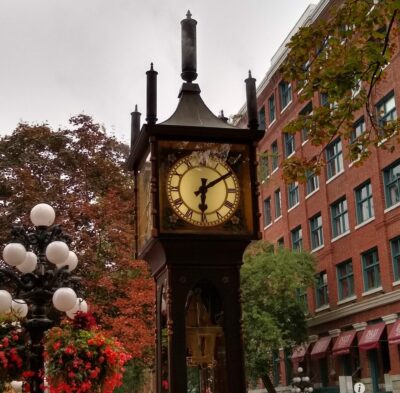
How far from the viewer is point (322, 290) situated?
34219mm

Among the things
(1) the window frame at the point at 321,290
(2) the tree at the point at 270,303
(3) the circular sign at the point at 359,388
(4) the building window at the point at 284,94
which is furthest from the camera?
(4) the building window at the point at 284,94

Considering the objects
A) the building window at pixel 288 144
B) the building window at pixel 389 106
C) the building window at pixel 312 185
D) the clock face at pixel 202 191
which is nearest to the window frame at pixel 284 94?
the building window at pixel 288 144

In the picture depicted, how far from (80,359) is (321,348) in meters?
24.8

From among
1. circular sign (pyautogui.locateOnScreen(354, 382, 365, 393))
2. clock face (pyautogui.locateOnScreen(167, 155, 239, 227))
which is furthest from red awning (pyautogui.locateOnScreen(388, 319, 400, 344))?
clock face (pyautogui.locateOnScreen(167, 155, 239, 227))

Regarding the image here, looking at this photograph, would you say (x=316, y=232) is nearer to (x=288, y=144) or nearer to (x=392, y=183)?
(x=288, y=144)

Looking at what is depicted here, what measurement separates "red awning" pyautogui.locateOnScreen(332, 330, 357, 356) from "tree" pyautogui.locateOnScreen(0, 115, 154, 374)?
924cm

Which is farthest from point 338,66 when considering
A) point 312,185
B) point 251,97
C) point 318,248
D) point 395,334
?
point 312,185

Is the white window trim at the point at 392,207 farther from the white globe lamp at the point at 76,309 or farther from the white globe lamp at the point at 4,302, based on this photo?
the white globe lamp at the point at 4,302

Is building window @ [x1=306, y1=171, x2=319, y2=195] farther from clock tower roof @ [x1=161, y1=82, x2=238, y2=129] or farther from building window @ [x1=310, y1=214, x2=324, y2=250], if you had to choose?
clock tower roof @ [x1=161, y1=82, x2=238, y2=129]

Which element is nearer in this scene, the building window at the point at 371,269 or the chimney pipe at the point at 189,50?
the chimney pipe at the point at 189,50

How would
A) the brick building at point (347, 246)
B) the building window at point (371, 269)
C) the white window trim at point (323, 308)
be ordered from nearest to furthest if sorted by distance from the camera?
the brick building at point (347, 246) < the building window at point (371, 269) < the white window trim at point (323, 308)

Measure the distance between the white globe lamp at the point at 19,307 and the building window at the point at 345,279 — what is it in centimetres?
2233

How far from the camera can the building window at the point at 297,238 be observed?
121 feet

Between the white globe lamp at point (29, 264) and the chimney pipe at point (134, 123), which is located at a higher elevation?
the chimney pipe at point (134, 123)
